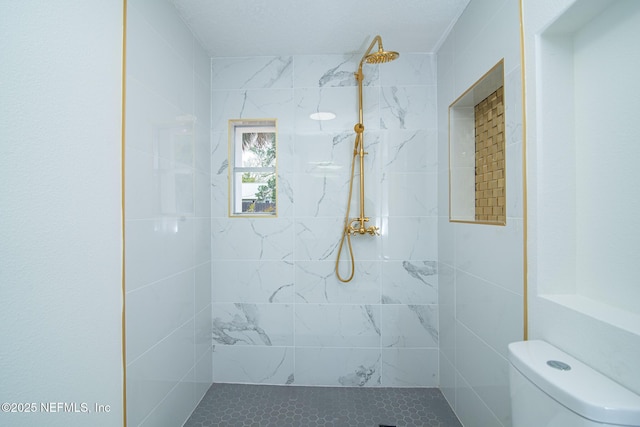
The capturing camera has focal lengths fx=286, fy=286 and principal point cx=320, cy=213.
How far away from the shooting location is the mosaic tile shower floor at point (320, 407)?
163 cm

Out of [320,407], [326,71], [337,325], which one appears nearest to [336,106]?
[326,71]

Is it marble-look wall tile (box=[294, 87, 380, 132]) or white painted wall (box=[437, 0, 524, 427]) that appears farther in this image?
marble-look wall tile (box=[294, 87, 380, 132])

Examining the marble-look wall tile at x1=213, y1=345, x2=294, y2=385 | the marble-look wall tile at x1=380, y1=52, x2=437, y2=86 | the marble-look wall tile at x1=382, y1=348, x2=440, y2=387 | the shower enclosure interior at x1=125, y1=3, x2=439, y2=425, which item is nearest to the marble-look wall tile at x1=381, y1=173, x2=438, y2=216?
the shower enclosure interior at x1=125, y1=3, x2=439, y2=425

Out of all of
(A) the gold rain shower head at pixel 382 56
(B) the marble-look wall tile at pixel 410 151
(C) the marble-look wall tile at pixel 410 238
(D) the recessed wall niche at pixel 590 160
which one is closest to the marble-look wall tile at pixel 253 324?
(C) the marble-look wall tile at pixel 410 238

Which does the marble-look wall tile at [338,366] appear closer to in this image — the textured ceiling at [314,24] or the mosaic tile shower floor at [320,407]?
the mosaic tile shower floor at [320,407]

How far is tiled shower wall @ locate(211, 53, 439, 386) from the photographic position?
1.96 metres

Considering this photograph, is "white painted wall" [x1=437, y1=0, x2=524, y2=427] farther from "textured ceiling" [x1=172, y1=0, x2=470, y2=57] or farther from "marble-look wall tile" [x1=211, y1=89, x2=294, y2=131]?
"marble-look wall tile" [x1=211, y1=89, x2=294, y2=131]

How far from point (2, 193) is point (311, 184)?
1495 mm

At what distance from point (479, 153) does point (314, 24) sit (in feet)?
3.96

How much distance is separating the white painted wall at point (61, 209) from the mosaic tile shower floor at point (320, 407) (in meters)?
0.77

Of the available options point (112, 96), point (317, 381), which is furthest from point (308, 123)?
point (317, 381)

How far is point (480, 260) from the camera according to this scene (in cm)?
141

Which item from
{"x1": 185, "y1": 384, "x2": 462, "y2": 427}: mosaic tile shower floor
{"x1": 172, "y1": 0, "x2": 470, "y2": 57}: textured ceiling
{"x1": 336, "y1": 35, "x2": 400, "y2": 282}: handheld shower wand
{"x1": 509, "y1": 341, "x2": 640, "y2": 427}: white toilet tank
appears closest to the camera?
{"x1": 509, "y1": 341, "x2": 640, "y2": 427}: white toilet tank

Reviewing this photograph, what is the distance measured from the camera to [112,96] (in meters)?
1.08
